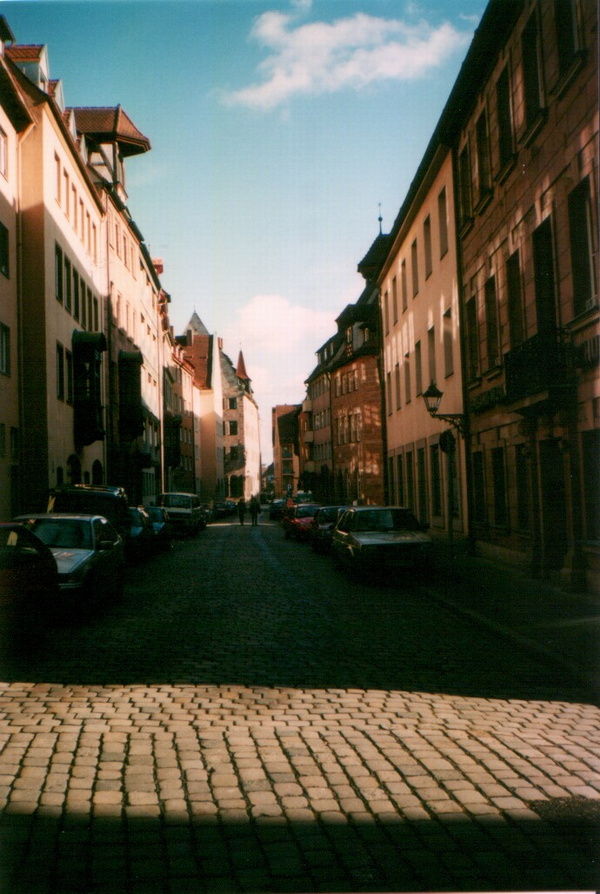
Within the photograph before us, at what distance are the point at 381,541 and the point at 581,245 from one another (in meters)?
6.58

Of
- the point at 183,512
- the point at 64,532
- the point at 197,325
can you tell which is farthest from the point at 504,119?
the point at 197,325

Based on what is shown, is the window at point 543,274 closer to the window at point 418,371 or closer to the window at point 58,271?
the window at point 418,371

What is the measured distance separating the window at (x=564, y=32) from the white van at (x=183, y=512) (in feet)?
88.4

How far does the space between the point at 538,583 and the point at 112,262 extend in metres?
30.1

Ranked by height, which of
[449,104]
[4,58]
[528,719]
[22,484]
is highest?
[4,58]

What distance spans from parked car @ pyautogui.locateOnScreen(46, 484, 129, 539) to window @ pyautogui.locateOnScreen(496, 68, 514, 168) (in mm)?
11145

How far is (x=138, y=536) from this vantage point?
23.2 metres

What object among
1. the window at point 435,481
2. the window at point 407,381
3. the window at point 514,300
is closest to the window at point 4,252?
the window at point 435,481

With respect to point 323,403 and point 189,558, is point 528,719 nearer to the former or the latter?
point 189,558

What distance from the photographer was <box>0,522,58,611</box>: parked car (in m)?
9.20

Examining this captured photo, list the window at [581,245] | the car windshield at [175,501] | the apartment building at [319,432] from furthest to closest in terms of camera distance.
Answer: the apartment building at [319,432], the car windshield at [175,501], the window at [581,245]

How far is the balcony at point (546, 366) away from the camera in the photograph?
45.6ft

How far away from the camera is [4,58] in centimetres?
2256

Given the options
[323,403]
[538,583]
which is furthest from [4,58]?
[323,403]
